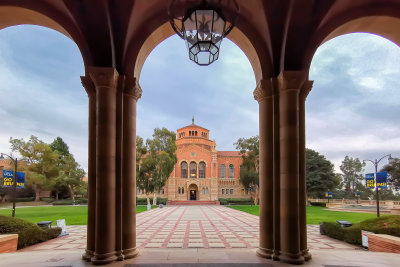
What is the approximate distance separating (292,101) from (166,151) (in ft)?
123

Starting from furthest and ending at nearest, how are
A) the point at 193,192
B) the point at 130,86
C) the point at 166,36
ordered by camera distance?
the point at 193,192, the point at 166,36, the point at 130,86

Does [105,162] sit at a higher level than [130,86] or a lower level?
lower

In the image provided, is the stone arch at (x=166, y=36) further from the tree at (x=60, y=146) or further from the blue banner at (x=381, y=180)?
the tree at (x=60, y=146)

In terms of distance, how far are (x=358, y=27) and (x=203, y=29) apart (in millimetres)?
5220

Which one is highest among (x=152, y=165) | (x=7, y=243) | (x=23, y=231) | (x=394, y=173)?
(x=152, y=165)

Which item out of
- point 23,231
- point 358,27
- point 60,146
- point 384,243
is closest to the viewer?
point 358,27

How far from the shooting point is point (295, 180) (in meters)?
6.40

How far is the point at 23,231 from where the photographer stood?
11.3 meters

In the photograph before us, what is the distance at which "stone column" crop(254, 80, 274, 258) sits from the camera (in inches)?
265

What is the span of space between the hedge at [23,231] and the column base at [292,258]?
411 inches

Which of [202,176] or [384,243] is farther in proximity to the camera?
[202,176]

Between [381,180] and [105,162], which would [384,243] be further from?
[381,180]

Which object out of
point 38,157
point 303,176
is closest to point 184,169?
point 38,157

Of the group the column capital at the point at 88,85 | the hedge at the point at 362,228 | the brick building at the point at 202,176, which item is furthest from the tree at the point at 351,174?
the column capital at the point at 88,85
